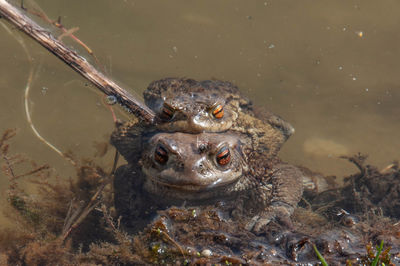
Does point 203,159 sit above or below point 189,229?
above

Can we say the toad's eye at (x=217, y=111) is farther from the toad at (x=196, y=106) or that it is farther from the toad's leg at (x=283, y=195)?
the toad's leg at (x=283, y=195)

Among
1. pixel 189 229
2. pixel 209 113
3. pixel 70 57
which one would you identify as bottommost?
pixel 189 229

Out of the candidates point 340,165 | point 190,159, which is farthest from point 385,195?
point 190,159

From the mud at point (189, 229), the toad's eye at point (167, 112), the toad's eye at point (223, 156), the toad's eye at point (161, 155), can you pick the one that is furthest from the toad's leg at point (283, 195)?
the toad's eye at point (167, 112)

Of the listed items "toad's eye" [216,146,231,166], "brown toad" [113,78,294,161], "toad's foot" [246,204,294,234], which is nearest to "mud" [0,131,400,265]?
"toad's foot" [246,204,294,234]

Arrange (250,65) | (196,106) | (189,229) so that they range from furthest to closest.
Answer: (250,65) → (196,106) → (189,229)

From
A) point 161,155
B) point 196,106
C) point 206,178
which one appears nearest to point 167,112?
point 196,106

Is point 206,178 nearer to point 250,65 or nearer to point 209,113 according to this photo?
point 209,113

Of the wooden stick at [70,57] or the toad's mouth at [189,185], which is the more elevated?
the wooden stick at [70,57]
